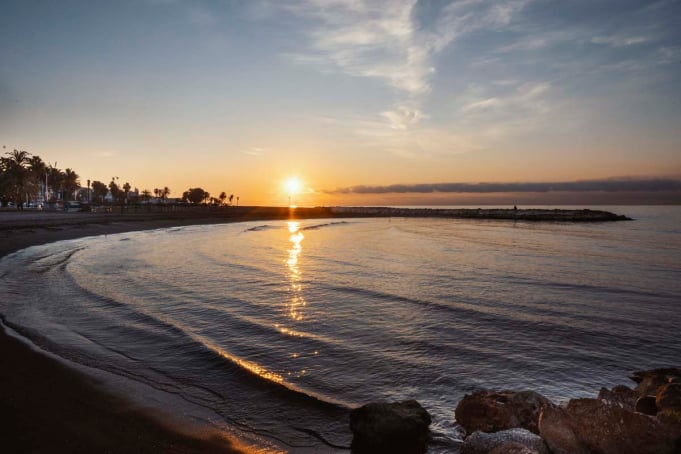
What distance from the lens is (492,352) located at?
11055mm

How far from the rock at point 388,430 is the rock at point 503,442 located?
2.54 feet

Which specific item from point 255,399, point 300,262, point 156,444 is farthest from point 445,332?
point 300,262

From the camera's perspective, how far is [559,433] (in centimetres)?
526

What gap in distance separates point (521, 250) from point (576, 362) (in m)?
30.6

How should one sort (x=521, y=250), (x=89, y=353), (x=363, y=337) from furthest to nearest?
(x=521, y=250) < (x=363, y=337) < (x=89, y=353)

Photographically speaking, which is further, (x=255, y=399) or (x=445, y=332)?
(x=445, y=332)

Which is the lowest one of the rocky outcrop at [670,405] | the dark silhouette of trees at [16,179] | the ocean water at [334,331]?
the ocean water at [334,331]

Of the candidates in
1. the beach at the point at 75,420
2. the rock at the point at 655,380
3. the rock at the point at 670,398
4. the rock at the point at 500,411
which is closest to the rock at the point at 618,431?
the rock at the point at 670,398

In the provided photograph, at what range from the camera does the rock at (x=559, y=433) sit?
5.15 metres

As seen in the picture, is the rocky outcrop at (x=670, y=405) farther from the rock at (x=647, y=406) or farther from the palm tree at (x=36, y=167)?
the palm tree at (x=36, y=167)

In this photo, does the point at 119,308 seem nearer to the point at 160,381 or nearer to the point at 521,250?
the point at 160,381

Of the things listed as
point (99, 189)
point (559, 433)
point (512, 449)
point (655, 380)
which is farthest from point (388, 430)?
point (99, 189)

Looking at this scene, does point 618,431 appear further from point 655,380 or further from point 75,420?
point 75,420

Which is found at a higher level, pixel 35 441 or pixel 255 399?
pixel 35 441
